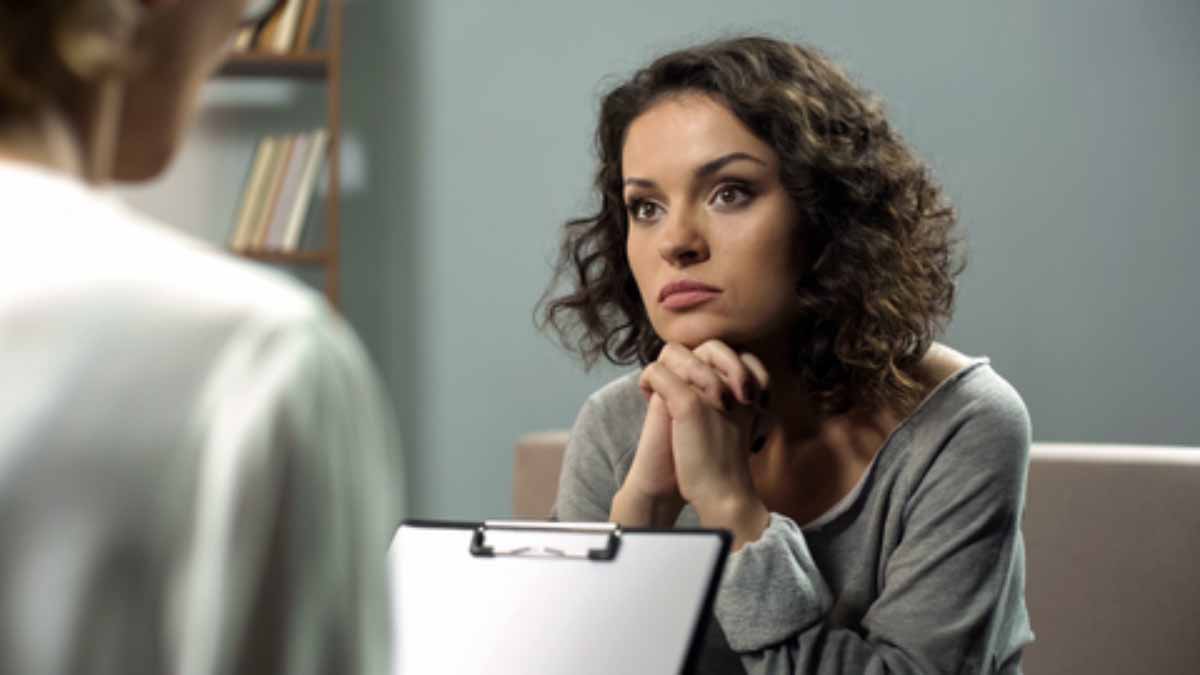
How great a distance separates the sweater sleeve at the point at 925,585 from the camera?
126 centimetres

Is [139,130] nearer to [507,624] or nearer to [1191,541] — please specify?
[507,624]

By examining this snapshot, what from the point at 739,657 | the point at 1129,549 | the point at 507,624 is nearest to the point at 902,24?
Result: the point at 1129,549

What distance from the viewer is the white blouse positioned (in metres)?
0.31

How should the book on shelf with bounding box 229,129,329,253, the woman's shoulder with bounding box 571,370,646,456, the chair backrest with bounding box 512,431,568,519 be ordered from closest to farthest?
the woman's shoulder with bounding box 571,370,646,456, the chair backrest with bounding box 512,431,568,519, the book on shelf with bounding box 229,129,329,253

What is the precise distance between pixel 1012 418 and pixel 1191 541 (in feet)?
1.47

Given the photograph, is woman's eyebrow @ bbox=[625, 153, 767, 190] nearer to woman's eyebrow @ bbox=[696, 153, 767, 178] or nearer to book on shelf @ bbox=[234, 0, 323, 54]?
woman's eyebrow @ bbox=[696, 153, 767, 178]

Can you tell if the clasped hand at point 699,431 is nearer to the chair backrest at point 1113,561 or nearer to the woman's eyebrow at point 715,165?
the woman's eyebrow at point 715,165

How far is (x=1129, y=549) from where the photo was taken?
1774 millimetres

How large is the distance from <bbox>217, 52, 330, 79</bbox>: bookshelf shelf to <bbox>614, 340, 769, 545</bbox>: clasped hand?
1.98 meters

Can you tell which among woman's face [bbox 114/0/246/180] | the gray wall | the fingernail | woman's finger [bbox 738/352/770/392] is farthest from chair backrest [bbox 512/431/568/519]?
woman's face [bbox 114/0/246/180]

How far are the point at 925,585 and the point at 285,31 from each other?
7.70 ft

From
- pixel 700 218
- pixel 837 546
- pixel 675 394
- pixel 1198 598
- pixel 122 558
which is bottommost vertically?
pixel 1198 598

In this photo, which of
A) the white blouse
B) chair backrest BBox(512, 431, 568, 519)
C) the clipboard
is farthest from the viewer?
chair backrest BBox(512, 431, 568, 519)

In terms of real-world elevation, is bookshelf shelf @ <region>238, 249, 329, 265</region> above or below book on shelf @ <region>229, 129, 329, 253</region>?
below
